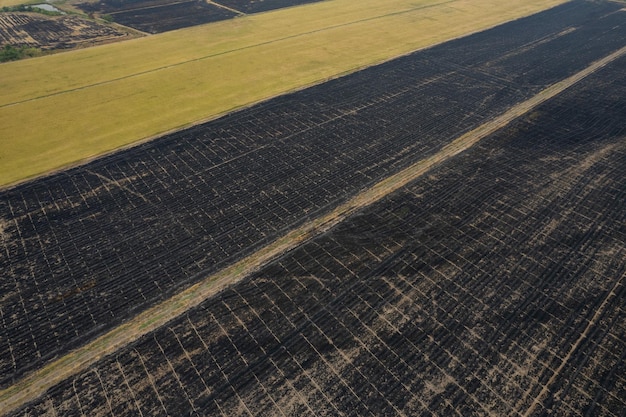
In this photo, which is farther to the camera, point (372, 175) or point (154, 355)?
point (372, 175)

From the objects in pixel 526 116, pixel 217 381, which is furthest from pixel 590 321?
pixel 526 116

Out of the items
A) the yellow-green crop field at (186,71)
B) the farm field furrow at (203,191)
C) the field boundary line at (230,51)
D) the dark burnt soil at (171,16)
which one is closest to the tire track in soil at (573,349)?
the farm field furrow at (203,191)

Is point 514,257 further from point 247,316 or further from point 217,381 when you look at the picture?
point 217,381

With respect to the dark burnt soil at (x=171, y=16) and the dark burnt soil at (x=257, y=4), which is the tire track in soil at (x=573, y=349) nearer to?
the dark burnt soil at (x=171, y=16)

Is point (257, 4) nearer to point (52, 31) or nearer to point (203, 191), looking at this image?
point (52, 31)

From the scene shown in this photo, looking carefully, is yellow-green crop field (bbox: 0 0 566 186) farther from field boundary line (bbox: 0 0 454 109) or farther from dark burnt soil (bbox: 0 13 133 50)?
dark burnt soil (bbox: 0 13 133 50)

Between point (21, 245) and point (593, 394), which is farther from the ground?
point (593, 394)
